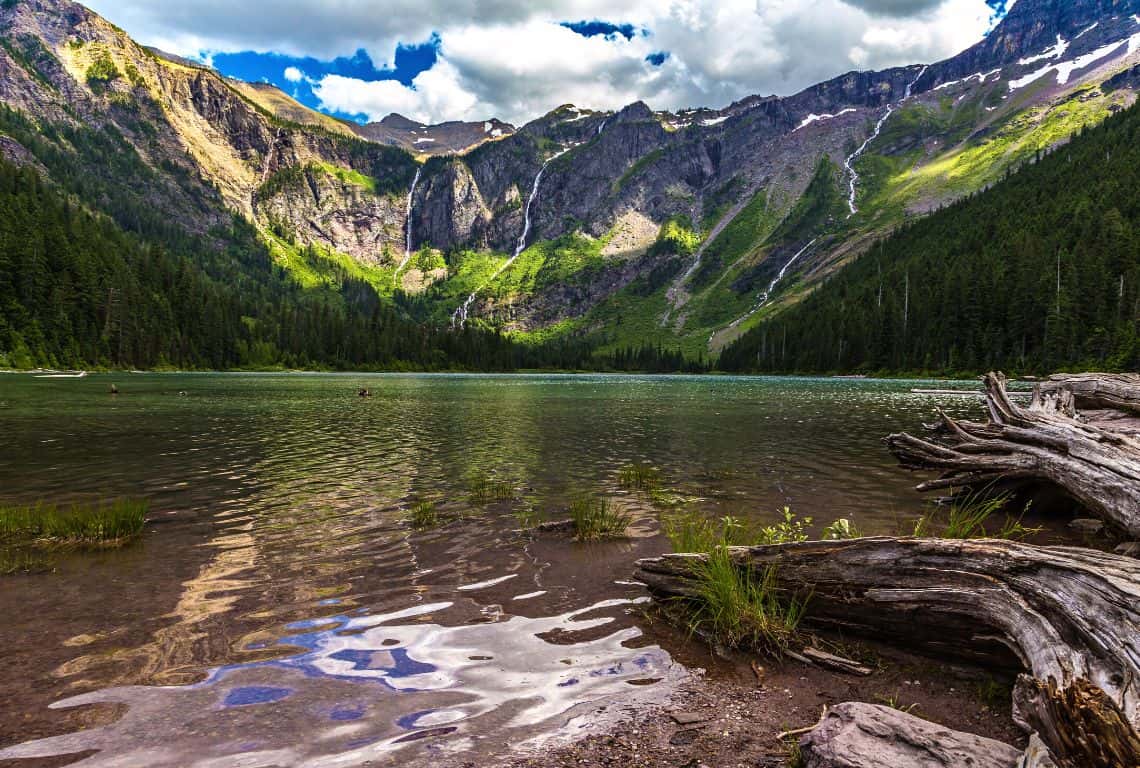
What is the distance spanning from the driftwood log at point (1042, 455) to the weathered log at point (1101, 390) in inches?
20.9

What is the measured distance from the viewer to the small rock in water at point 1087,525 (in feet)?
46.7

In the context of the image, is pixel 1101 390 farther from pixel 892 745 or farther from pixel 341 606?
pixel 341 606

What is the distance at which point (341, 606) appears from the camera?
10680 millimetres

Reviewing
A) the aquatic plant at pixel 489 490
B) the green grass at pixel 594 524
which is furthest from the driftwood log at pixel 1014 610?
the aquatic plant at pixel 489 490

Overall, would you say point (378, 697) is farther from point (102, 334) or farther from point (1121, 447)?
point (102, 334)

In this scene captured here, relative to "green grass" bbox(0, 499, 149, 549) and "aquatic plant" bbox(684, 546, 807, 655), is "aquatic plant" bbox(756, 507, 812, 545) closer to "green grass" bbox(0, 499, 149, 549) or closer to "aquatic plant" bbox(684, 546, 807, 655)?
"aquatic plant" bbox(684, 546, 807, 655)

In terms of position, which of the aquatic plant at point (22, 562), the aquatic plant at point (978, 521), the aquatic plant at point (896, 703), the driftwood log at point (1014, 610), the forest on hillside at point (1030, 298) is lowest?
the aquatic plant at point (22, 562)

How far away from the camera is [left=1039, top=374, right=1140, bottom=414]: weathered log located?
20.2 meters

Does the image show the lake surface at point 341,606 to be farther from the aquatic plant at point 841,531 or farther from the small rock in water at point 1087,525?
the small rock in water at point 1087,525

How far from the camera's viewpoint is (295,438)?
35.6m

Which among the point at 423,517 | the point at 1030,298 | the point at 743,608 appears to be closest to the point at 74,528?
the point at 423,517

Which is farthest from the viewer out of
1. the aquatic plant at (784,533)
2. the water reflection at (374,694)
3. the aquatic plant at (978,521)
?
the aquatic plant at (978,521)

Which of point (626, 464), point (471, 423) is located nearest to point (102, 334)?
point (471, 423)

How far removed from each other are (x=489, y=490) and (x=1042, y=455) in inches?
652
